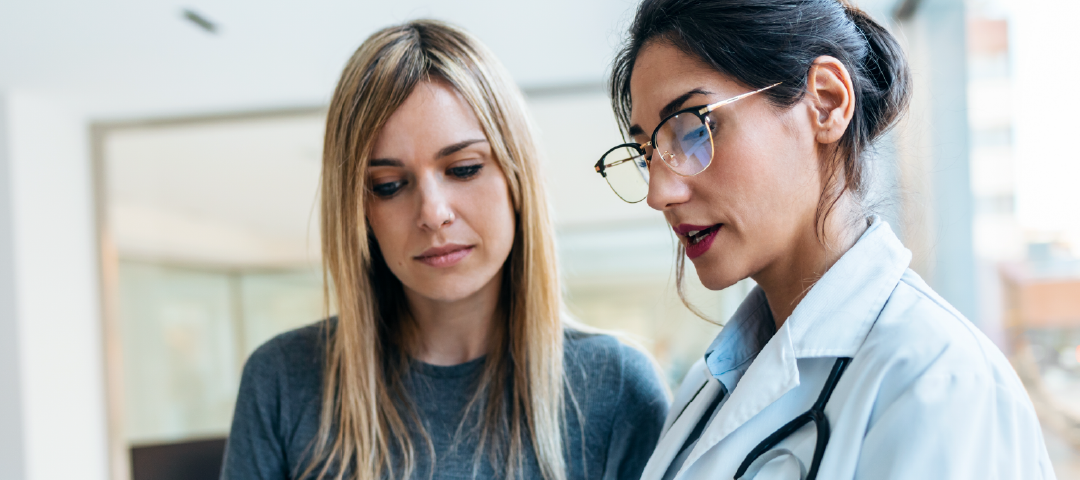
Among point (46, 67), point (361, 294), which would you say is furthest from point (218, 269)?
point (361, 294)

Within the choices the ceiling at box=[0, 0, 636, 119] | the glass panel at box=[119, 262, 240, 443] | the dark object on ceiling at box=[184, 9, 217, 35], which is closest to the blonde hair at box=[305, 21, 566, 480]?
the ceiling at box=[0, 0, 636, 119]

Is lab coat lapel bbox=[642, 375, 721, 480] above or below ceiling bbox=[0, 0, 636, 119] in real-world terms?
below

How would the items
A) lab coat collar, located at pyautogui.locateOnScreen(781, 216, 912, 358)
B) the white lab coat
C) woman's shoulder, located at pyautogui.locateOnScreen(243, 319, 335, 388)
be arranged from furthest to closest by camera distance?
woman's shoulder, located at pyautogui.locateOnScreen(243, 319, 335, 388)
lab coat collar, located at pyautogui.locateOnScreen(781, 216, 912, 358)
the white lab coat

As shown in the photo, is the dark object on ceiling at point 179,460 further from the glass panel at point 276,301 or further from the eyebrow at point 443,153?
the glass panel at point 276,301

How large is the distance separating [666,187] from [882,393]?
35 centimetres

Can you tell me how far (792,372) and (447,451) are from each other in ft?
2.10

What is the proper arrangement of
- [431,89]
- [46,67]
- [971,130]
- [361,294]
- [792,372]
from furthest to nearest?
1. [46,67]
2. [971,130]
3. [361,294]
4. [431,89]
5. [792,372]

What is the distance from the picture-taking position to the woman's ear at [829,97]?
883mm

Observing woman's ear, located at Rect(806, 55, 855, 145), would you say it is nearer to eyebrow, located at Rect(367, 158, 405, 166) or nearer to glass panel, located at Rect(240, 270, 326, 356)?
eyebrow, located at Rect(367, 158, 405, 166)

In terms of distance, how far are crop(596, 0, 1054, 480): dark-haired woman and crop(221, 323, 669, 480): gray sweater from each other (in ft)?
0.95

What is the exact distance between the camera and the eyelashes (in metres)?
1.25

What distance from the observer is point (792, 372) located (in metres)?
0.87

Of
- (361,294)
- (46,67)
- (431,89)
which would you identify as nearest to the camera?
(431,89)

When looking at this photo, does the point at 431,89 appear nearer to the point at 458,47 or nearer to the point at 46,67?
the point at 458,47
